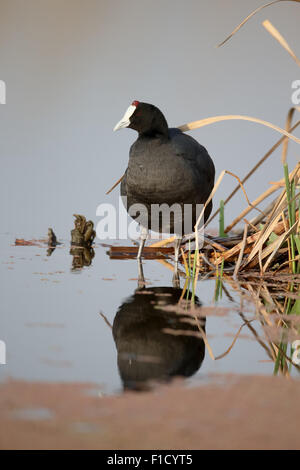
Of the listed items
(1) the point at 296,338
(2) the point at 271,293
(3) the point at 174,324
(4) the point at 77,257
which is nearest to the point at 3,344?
(3) the point at 174,324

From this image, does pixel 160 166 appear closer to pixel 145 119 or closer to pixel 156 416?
pixel 145 119

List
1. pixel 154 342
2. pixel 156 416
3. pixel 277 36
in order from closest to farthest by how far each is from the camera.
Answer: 1. pixel 156 416
2. pixel 154 342
3. pixel 277 36

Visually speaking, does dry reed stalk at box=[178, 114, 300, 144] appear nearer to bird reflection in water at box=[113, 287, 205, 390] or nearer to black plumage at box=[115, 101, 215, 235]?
black plumage at box=[115, 101, 215, 235]

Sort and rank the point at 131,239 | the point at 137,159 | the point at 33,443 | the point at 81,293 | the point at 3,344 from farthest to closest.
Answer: the point at 131,239
the point at 137,159
the point at 81,293
the point at 3,344
the point at 33,443

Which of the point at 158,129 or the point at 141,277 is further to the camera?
the point at 158,129

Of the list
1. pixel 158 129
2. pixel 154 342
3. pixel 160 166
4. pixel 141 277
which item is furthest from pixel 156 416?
pixel 158 129

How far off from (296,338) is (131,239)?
10.6 ft

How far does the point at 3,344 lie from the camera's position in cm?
165

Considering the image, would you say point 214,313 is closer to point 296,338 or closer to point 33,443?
point 296,338

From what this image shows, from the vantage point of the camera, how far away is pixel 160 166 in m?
3.45

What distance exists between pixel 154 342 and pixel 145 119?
2091 mm

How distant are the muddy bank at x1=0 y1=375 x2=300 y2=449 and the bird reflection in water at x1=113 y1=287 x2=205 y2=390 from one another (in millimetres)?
115

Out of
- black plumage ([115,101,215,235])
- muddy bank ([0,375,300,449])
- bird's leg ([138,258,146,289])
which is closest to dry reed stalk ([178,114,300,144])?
black plumage ([115,101,215,235])

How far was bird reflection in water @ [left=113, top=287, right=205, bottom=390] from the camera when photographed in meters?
1.46
